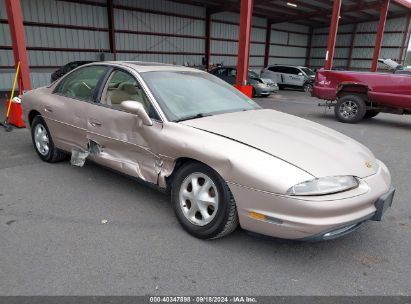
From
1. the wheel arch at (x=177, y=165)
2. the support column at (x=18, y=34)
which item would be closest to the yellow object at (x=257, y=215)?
the wheel arch at (x=177, y=165)

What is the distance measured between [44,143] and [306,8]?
77.0 ft

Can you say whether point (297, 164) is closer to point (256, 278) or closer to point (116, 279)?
point (256, 278)

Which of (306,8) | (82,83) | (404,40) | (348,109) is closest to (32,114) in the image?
(82,83)

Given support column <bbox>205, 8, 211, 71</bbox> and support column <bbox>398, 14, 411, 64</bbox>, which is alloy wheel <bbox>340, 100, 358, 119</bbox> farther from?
support column <bbox>398, 14, 411, 64</bbox>

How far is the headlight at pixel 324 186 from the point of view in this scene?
2.42 metres

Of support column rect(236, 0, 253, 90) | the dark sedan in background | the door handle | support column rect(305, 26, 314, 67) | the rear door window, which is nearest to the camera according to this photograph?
the door handle

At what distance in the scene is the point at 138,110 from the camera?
3199 mm

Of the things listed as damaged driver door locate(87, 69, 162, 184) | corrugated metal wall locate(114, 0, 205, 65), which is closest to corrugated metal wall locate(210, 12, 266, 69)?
corrugated metal wall locate(114, 0, 205, 65)

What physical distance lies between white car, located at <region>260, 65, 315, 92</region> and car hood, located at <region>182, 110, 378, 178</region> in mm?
17278

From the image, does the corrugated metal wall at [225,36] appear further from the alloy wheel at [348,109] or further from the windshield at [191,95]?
the windshield at [191,95]

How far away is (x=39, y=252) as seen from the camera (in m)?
2.74

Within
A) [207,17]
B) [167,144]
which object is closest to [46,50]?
[207,17]

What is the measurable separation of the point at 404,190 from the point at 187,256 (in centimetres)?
313

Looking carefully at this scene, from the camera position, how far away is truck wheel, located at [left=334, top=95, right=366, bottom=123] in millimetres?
8942
